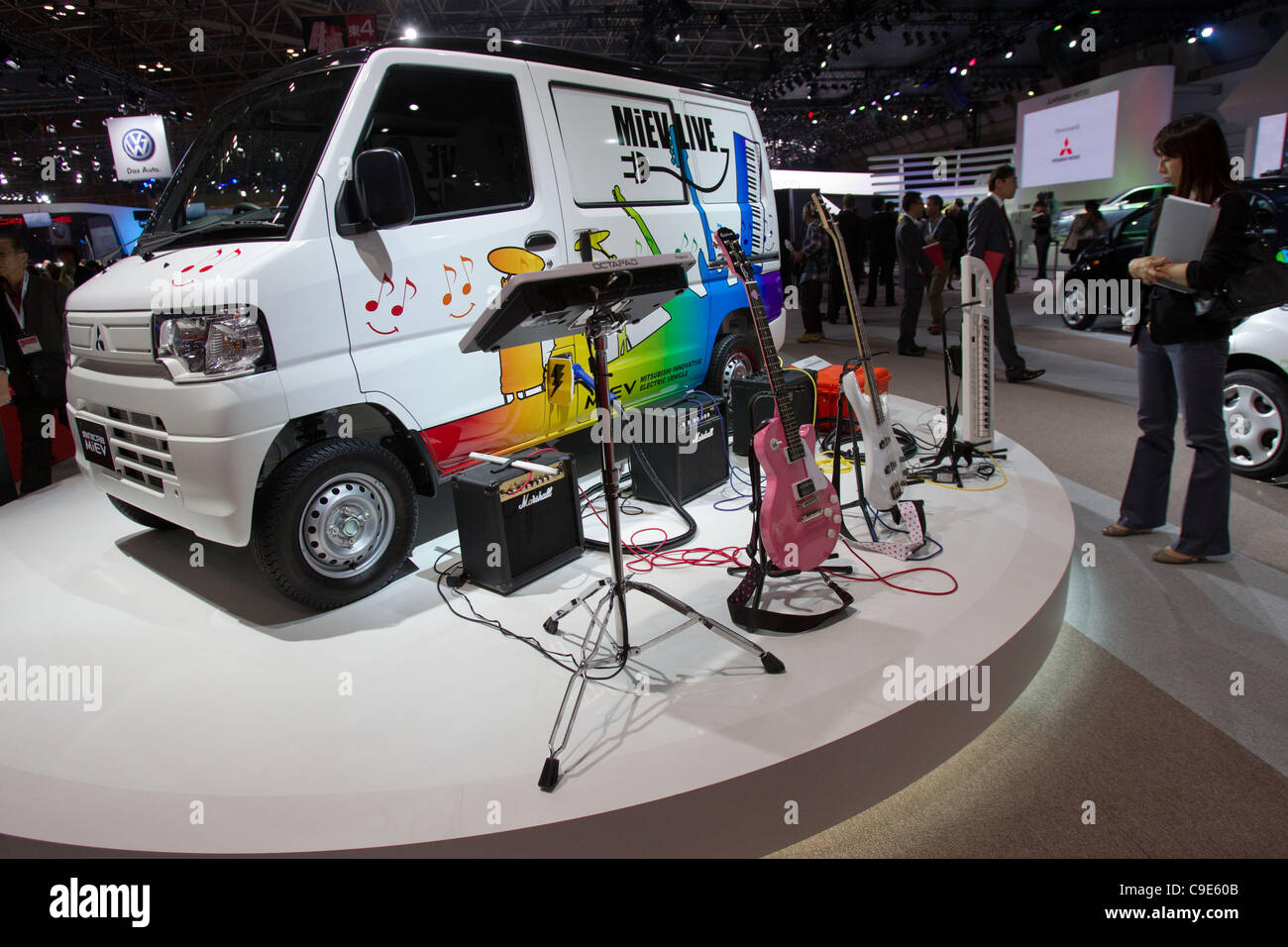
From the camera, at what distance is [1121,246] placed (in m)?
8.49

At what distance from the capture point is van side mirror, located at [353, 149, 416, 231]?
2.57 m

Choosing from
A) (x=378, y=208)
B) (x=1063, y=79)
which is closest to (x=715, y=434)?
(x=378, y=208)

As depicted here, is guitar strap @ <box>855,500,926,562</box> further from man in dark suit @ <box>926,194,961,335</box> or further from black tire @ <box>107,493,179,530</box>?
man in dark suit @ <box>926,194,961,335</box>

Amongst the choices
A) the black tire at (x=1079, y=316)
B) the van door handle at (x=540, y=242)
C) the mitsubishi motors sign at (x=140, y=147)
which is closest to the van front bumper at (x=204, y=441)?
the van door handle at (x=540, y=242)

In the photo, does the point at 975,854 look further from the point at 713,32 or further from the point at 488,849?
the point at 713,32

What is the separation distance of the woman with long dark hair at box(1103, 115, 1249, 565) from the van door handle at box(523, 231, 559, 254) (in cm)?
248

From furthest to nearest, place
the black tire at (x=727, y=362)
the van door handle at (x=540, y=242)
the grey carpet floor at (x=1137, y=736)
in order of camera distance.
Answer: the black tire at (x=727, y=362)
the van door handle at (x=540, y=242)
the grey carpet floor at (x=1137, y=736)

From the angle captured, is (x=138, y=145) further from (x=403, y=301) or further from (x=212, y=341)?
(x=212, y=341)

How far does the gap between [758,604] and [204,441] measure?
1996 millimetres

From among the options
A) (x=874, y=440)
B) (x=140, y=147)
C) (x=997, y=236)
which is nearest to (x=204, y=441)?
(x=874, y=440)

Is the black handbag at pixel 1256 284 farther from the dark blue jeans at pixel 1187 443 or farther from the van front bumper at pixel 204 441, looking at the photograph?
the van front bumper at pixel 204 441

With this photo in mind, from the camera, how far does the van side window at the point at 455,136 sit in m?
2.91

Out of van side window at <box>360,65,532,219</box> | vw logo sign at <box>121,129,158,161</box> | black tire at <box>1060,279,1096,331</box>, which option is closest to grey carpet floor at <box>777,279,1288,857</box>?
van side window at <box>360,65,532,219</box>

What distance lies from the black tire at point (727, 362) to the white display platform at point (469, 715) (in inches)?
72.9
